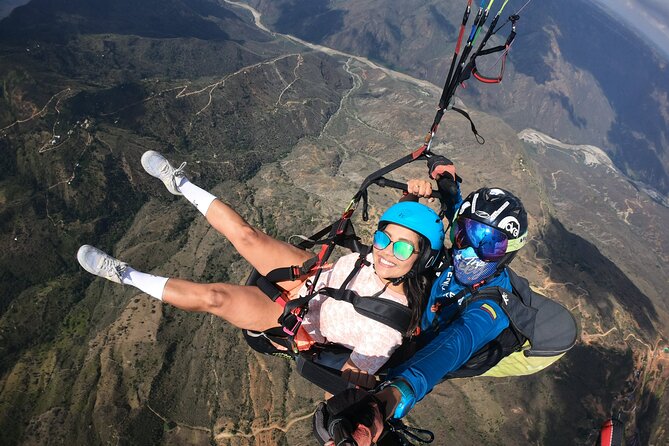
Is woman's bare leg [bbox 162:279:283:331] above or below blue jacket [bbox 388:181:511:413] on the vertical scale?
below

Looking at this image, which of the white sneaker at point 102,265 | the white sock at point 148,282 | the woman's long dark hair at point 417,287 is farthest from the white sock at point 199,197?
the woman's long dark hair at point 417,287

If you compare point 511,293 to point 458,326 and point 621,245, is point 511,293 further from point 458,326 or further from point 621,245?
point 621,245

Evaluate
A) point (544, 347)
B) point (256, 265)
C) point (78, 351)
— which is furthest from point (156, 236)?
point (544, 347)

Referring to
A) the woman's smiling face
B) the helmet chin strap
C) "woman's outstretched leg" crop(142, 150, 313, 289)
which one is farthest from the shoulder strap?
"woman's outstretched leg" crop(142, 150, 313, 289)

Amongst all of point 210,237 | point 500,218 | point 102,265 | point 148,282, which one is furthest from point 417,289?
point 210,237

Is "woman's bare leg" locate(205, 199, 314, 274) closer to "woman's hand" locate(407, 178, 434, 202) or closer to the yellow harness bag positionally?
"woman's hand" locate(407, 178, 434, 202)
